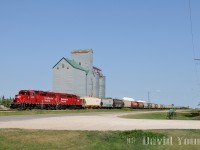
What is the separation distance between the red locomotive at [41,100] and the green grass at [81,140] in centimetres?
4886

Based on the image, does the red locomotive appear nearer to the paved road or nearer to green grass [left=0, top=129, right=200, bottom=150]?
the paved road

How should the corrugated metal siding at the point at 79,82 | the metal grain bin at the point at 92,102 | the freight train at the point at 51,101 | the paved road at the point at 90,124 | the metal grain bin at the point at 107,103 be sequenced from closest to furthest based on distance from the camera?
1. the paved road at the point at 90,124
2. the freight train at the point at 51,101
3. the metal grain bin at the point at 92,102
4. the metal grain bin at the point at 107,103
5. the corrugated metal siding at the point at 79,82

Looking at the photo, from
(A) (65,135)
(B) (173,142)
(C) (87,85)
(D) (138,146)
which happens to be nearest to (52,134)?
(A) (65,135)

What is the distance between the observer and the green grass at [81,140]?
16922 millimetres

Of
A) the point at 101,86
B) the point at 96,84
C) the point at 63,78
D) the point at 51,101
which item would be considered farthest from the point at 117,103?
the point at 101,86

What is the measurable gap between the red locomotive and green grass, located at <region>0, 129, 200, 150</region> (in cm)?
4886

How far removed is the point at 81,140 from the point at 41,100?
5751 centimetres

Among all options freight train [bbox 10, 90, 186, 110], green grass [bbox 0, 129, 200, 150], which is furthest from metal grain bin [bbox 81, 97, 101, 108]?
green grass [bbox 0, 129, 200, 150]

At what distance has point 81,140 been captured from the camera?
730 inches

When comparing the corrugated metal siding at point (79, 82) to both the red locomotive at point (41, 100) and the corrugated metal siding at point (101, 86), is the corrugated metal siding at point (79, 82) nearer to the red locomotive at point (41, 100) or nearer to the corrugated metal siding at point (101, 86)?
the corrugated metal siding at point (101, 86)

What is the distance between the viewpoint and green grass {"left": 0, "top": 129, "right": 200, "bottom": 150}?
A: 55.5 ft

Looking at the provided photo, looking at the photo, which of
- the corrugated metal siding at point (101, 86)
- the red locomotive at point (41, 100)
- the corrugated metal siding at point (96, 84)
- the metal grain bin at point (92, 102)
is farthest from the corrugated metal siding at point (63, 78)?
the red locomotive at point (41, 100)

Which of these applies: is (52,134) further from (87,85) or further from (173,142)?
(87,85)

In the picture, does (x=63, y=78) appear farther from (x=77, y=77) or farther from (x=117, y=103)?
(x=117, y=103)
